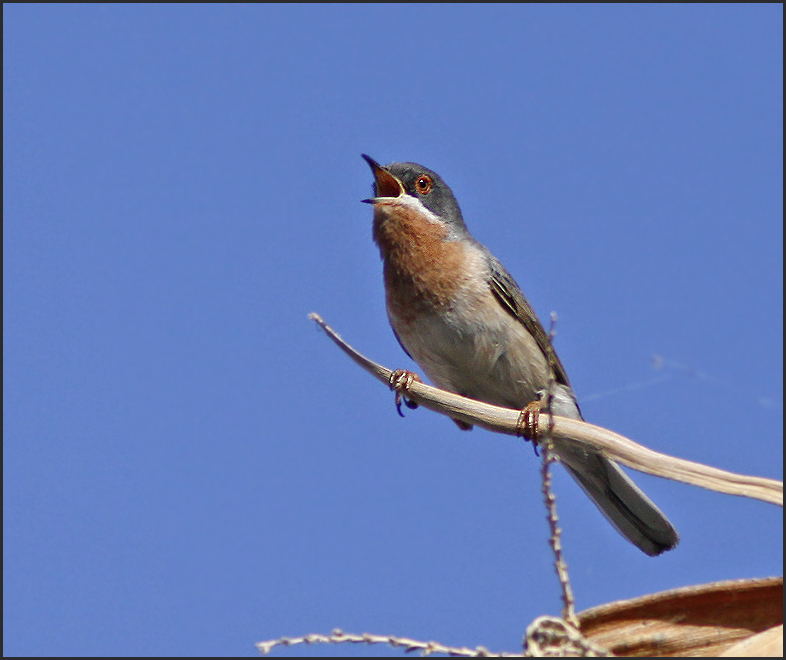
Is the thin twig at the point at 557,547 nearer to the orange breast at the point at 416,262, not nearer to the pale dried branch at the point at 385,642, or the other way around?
the pale dried branch at the point at 385,642

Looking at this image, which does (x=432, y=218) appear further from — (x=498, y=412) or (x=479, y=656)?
(x=479, y=656)

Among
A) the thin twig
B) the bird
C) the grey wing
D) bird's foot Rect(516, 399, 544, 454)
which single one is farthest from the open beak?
the thin twig

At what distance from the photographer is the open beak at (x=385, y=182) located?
24.5ft

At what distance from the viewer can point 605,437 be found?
372cm

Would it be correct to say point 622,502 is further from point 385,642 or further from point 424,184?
point 385,642

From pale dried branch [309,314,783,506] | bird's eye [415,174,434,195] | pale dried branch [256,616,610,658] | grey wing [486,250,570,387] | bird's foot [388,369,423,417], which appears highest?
bird's eye [415,174,434,195]

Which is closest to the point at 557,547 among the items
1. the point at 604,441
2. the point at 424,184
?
the point at 604,441

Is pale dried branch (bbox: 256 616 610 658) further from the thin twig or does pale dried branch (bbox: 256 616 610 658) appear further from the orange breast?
the orange breast

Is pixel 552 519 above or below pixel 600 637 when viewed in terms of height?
above

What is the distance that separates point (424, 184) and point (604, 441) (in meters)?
4.18

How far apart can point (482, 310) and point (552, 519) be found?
447cm

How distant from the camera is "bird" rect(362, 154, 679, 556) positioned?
6.76 metres

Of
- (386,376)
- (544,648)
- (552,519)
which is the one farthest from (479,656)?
(386,376)

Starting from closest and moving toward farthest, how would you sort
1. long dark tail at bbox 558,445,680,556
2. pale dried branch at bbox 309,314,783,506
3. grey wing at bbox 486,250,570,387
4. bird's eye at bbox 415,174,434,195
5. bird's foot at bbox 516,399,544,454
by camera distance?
pale dried branch at bbox 309,314,783,506, bird's foot at bbox 516,399,544,454, long dark tail at bbox 558,445,680,556, grey wing at bbox 486,250,570,387, bird's eye at bbox 415,174,434,195
